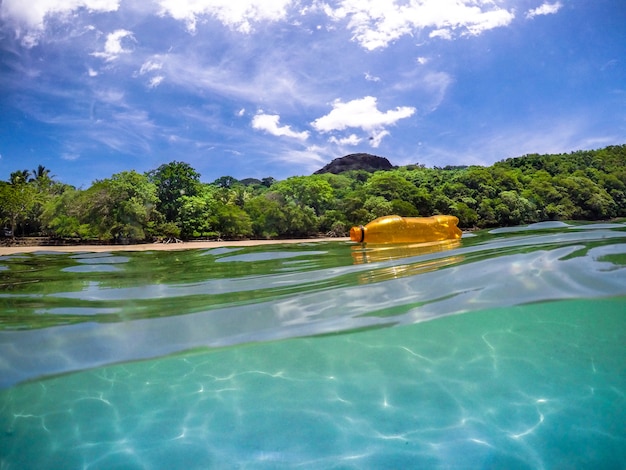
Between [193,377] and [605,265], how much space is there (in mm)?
5371

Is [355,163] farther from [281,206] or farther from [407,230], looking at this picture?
[407,230]

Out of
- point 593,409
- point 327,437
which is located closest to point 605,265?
point 593,409

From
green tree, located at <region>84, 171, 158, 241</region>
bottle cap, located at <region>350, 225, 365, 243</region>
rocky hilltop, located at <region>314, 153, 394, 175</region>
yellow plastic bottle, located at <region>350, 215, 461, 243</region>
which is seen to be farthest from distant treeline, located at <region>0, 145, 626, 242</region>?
rocky hilltop, located at <region>314, 153, 394, 175</region>

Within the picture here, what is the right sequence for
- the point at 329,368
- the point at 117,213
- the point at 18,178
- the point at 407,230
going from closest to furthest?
the point at 329,368 → the point at 407,230 → the point at 117,213 → the point at 18,178

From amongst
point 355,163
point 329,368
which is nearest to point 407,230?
point 329,368

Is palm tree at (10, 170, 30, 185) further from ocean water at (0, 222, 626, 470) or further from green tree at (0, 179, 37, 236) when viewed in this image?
ocean water at (0, 222, 626, 470)

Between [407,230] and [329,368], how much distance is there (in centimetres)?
560

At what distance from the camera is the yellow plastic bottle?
25.2 feet

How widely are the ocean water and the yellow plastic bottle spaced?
232cm

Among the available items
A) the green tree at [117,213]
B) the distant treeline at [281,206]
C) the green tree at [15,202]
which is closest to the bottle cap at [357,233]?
the distant treeline at [281,206]

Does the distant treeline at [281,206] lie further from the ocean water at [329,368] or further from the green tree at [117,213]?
the ocean water at [329,368]

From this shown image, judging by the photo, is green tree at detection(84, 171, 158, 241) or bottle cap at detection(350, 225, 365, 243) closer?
bottle cap at detection(350, 225, 365, 243)

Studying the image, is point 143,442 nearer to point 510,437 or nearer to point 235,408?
point 235,408

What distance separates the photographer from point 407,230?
8.05 m
